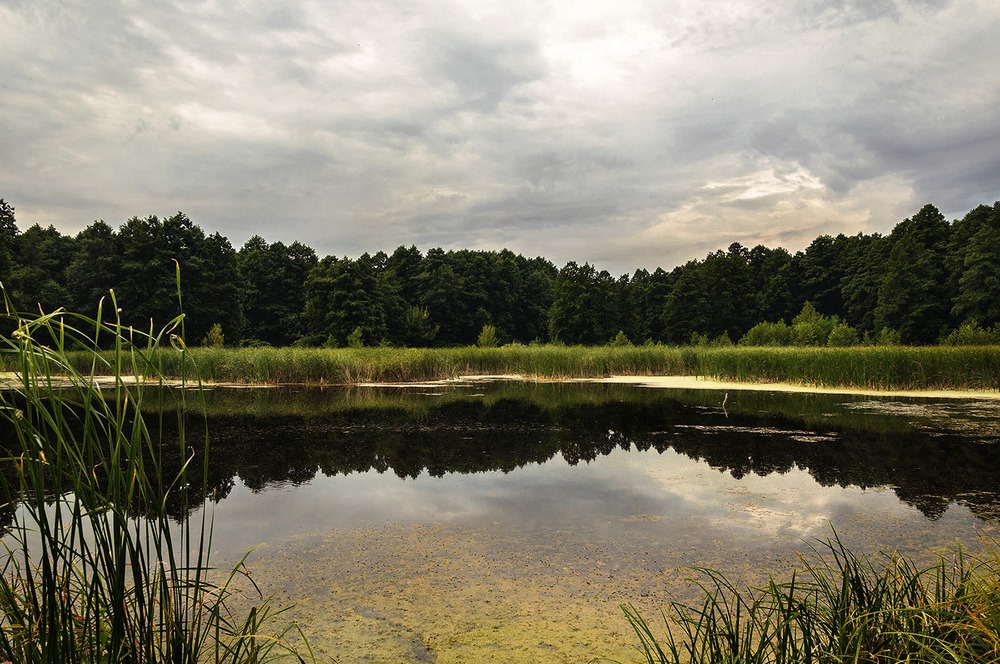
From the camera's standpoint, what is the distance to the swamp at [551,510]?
11.8ft

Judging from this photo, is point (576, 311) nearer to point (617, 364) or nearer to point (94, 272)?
point (617, 364)

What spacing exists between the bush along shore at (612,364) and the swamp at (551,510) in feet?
14.4

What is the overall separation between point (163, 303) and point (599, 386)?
29943mm

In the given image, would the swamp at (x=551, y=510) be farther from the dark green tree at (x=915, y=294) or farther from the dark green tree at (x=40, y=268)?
the dark green tree at (x=915, y=294)

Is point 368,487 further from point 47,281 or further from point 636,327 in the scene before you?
point 636,327

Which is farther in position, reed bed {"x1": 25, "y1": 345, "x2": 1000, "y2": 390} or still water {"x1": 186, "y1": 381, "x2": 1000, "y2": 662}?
reed bed {"x1": 25, "y1": 345, "x2": 1000, "y2": 390}

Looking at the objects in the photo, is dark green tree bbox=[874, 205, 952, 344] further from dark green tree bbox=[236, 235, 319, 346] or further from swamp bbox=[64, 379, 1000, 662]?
dark green tree bbox=[236, 235, 319, 346]

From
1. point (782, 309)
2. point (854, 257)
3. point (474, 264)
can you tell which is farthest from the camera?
point (474, 264)

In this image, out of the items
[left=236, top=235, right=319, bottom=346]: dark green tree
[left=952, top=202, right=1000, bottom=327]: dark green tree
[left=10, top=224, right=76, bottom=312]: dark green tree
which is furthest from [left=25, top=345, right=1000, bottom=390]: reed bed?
[left=236, top=235, right=319, bottom=346]: dark green tree

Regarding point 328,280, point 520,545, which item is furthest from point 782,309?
point 520,545

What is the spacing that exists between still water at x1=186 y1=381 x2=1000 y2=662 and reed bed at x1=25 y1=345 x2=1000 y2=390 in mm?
4303

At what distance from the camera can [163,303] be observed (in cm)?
3744

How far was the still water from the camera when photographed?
361 cm

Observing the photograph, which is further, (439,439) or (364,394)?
(364,394)
